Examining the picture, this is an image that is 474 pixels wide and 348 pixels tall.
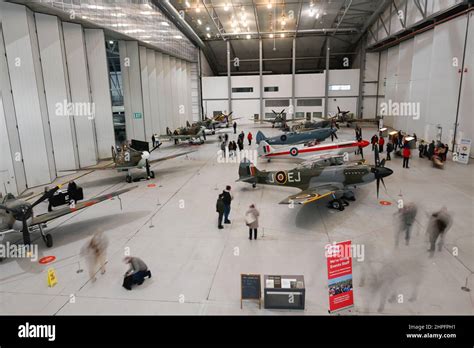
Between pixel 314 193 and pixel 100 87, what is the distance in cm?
2003

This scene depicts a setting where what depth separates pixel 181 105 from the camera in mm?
45469

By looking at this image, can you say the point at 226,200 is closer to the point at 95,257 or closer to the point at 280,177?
the point at 280,177

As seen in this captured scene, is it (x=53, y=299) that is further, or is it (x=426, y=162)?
(x=426, y=162)

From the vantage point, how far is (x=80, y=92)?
74.3ft

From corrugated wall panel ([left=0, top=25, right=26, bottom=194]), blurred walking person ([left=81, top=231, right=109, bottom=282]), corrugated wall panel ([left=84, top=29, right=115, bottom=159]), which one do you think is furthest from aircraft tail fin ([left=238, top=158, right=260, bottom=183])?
corrugated wall panel ([left=84, top=29, right=115, bottom=159])

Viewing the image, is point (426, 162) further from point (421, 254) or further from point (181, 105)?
point (181, 105)

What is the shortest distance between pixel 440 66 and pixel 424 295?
84.9ft

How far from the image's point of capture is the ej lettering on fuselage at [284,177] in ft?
45.9

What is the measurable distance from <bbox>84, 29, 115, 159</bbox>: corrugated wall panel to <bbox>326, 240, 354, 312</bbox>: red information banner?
74.8ft

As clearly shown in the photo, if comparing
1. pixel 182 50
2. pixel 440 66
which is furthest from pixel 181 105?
pixel 440 66

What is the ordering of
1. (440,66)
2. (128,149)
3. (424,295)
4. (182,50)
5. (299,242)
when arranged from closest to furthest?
(424,295)
(299,242)
(128,149)
(440,66)
(182,50)

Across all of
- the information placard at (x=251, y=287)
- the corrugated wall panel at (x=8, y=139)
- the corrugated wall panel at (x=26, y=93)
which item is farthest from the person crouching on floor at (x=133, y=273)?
the corrugated wall panel at (x=26, y=93)

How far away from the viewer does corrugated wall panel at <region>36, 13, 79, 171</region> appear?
19.5 metres
